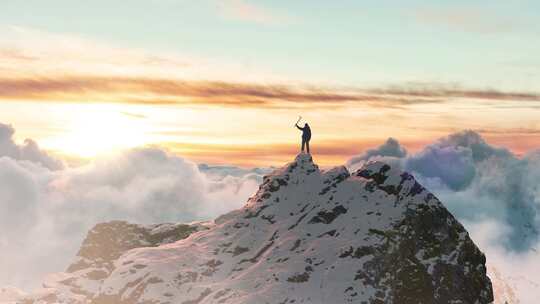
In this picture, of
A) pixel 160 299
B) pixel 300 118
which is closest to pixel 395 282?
pixel 300 118

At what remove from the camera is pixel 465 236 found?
196 metres

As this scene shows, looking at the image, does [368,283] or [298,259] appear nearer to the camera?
[368,283]

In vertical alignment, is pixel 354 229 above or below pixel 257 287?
above

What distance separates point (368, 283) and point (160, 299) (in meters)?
59.5

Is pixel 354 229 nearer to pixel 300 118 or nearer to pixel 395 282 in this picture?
pixel 395 282

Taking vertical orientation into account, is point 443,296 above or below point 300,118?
below

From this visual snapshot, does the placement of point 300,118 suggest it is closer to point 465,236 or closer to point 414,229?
point 414,229

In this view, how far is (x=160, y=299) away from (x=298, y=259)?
4127cm

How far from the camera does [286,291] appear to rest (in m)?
186

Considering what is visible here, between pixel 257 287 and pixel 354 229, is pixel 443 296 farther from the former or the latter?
pixel 257 287

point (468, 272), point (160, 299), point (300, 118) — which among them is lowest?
point (160, 299)

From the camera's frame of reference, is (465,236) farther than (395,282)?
Yes

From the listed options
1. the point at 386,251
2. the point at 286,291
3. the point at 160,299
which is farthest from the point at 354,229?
the point at 160,299

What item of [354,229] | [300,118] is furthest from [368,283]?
[300,118]
